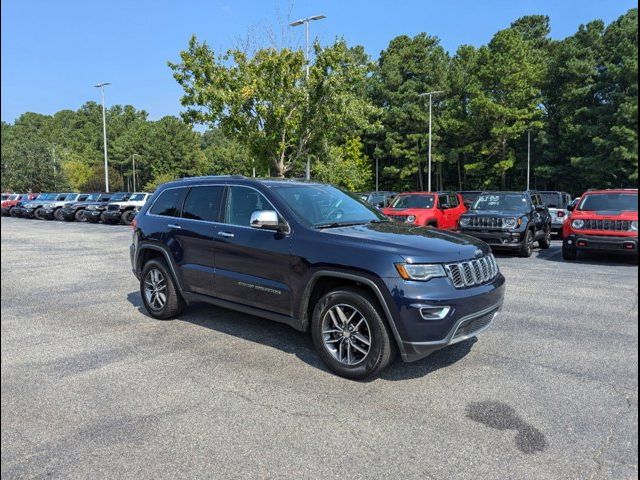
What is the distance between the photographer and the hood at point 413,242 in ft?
13.4

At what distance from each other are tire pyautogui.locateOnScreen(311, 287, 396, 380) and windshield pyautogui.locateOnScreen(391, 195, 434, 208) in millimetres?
10793

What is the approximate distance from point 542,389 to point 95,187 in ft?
248

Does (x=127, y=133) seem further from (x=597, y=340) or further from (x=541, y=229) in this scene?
(x=597, y=340)

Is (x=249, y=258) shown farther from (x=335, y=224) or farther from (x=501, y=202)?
(x=501, y=202)

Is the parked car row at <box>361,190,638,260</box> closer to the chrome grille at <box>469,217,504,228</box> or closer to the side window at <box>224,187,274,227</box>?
the chrome grille at <box>469,217,504,228</box>

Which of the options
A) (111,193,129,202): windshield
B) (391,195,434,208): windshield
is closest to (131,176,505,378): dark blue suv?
(391,195,434,208): windshield

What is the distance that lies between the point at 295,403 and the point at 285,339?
1.63 m

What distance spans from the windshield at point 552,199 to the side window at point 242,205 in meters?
15.4

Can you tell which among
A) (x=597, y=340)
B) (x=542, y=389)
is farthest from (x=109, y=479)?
(x=597, y=340)

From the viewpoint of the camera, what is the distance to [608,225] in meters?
10.9

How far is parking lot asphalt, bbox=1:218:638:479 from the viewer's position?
2963 mm

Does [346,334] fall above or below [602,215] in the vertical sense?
below

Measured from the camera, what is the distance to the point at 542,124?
3653 centimetres

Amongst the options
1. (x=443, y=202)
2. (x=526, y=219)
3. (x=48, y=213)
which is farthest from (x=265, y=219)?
(x=48, y=213)
